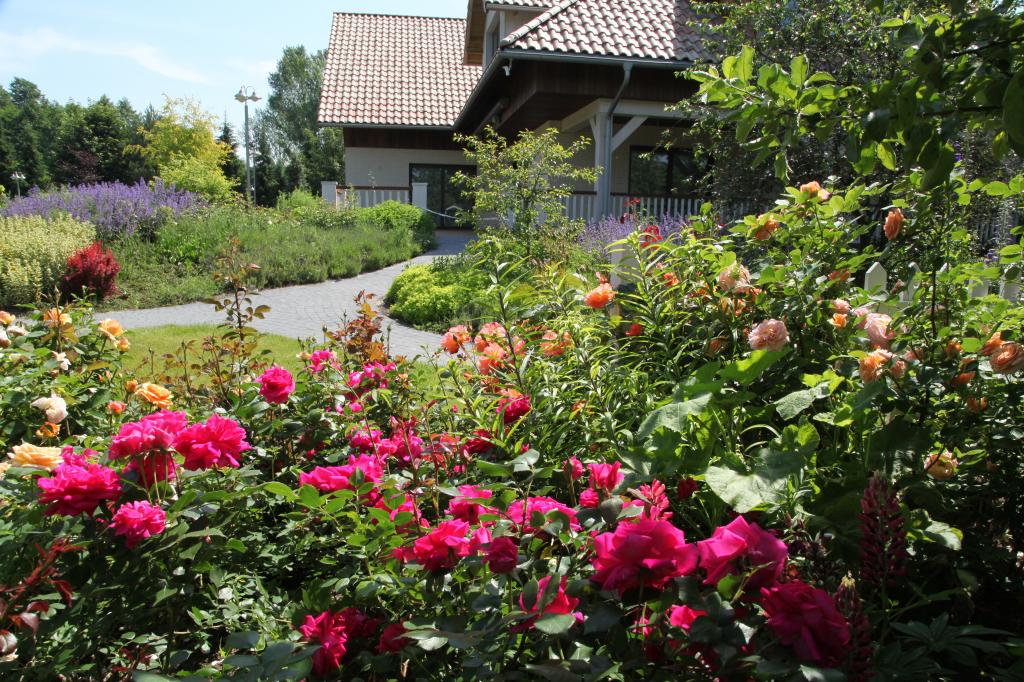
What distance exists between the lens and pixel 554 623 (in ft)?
3.50

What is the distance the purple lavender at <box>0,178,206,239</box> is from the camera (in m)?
12.4

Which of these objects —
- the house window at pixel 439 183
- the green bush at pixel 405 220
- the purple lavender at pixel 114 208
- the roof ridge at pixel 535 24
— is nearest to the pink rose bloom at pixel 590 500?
the roof ridge at pixel 535 24

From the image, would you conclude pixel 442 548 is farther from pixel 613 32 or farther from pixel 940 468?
pixel 613 32

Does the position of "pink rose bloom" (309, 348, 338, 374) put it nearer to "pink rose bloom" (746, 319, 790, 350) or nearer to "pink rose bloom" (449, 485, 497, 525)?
"pink rose bloom" (449, 485, 497, 525)

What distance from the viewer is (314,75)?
187 feet

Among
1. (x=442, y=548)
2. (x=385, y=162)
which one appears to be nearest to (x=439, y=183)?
(x=385, y=162)

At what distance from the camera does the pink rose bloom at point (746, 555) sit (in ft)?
3.52

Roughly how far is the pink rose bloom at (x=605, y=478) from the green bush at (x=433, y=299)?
6252 millimetres

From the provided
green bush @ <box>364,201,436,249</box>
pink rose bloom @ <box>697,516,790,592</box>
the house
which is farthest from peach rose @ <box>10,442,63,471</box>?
green bush @ <box>364,201,436,249</box>

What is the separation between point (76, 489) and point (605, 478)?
3.51 feet

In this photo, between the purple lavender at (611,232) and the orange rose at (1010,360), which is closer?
the orange rose at (1010,360)

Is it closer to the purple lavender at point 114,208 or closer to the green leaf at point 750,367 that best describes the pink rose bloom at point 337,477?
the green leaf at point 750,367

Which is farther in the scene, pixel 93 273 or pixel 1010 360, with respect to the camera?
pixel 93 273

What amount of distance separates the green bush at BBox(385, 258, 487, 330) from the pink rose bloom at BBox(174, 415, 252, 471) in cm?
600
